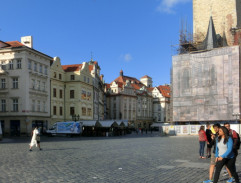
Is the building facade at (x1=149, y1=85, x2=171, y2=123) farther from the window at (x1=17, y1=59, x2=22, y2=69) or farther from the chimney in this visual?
the window at (x1=17, y1=59, x2=22, y2=69)

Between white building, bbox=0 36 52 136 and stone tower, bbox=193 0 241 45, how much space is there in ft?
105

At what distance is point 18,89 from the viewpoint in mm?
49562

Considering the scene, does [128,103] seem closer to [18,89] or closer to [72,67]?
[72,67]

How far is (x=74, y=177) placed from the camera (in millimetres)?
10352

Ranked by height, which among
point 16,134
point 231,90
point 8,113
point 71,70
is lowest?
point 16,134

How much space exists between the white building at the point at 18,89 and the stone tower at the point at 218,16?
1258 inches

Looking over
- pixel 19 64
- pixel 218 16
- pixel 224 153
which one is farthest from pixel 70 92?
pixel 224 153

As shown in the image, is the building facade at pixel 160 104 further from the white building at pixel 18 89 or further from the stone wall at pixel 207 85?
the white building at pixel 18 89

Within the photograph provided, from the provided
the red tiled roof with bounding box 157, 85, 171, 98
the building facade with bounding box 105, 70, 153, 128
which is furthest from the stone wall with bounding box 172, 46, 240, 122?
the red tiled roof with bounding box 157, 85, 171, 98

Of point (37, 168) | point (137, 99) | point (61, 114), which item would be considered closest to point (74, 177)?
point (37, 168)

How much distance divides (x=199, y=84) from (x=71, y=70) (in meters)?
26.1

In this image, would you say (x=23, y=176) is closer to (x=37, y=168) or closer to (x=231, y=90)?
(x=37, y=168)

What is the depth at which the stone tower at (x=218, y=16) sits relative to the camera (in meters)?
65.2

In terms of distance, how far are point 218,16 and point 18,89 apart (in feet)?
137
